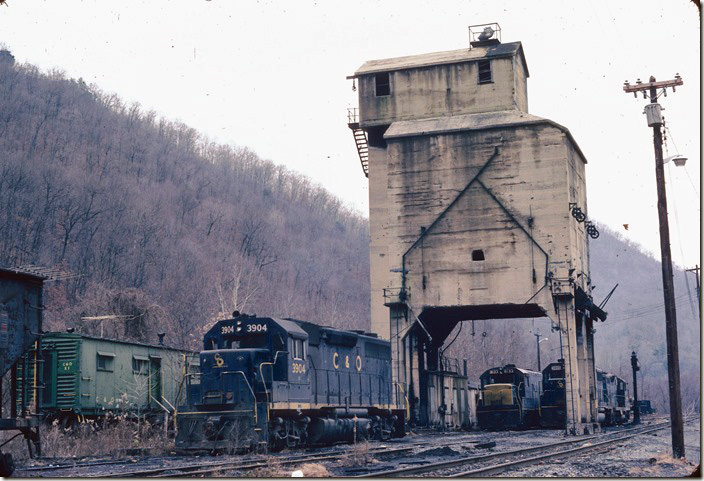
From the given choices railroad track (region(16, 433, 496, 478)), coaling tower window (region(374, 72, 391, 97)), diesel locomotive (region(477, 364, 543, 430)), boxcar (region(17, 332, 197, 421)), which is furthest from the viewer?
diesel locomotive (region(477, 364, 543, 430))

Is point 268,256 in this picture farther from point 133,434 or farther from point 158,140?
point 133,434

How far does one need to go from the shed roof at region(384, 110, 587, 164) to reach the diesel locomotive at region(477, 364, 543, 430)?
11.7 m

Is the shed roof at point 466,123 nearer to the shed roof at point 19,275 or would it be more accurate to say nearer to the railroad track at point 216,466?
the railroad track at point 216,466

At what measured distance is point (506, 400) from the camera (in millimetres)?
42719

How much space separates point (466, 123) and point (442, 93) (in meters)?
2.46

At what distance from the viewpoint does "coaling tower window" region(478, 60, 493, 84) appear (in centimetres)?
3956

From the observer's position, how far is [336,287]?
352 ft

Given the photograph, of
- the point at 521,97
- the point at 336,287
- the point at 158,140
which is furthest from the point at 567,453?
the point at 158,140

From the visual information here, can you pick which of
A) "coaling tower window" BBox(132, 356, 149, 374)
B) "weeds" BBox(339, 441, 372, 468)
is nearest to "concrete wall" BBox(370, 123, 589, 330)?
"coaling tower window" BBox(132, 356, 149, 374)

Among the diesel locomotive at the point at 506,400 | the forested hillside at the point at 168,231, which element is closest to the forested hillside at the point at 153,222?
the forested hillside at the point at 168,231

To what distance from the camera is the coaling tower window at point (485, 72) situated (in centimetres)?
3956

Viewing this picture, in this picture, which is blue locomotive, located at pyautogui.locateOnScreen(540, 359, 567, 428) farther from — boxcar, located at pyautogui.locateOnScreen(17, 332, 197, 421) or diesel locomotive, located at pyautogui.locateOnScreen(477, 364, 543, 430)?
boxcar, located at pyautogui.locateOnScreen(17, 332, 197, 421)

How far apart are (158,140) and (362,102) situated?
301 feet

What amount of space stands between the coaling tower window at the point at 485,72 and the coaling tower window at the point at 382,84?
14.3 ft
